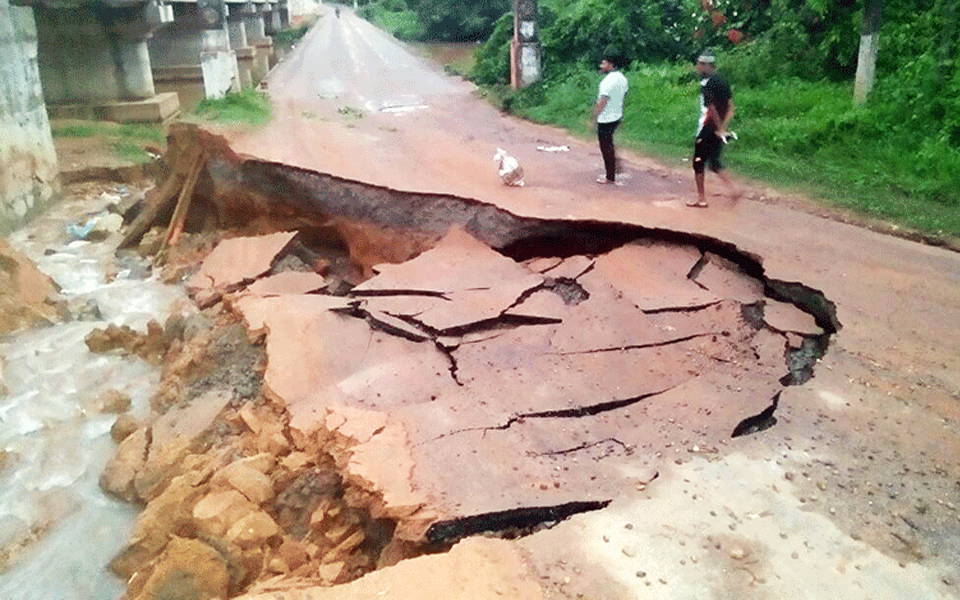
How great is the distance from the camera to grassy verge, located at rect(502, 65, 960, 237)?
764cm

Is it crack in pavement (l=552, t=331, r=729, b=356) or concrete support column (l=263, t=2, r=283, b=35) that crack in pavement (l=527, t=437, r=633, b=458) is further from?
concrete support column (l=263, t=2, r=283, b=35)

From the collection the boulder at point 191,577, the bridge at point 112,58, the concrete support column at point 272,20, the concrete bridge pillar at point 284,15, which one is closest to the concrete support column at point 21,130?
the bridge at point 112,58

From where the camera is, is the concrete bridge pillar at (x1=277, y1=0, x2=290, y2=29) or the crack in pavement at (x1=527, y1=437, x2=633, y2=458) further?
the concrete bridge pillar at (x1=277, y1=0, x2=290, y2=29)

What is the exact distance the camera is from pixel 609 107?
8094 mm

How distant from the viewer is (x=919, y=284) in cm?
561

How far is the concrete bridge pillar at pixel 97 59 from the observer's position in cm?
1568

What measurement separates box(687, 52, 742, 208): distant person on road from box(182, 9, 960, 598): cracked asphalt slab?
0.44 m

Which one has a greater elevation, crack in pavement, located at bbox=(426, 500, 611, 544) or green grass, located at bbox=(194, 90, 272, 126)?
green grass, located at bbox=(194, 90, 272, 126)

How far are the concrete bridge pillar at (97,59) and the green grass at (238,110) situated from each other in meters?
4.05

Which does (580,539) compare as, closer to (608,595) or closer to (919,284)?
(608,595)

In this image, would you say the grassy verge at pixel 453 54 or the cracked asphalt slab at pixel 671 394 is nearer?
the cracked asphalt slab at pixel 671 394

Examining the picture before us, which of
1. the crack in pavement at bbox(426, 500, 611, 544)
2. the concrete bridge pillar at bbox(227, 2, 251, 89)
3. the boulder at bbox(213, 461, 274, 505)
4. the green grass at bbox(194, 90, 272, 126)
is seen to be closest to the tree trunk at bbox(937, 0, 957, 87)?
the crack in pavement at bbox(426, 500, 611, 544)

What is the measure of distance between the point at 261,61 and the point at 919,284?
26499mm

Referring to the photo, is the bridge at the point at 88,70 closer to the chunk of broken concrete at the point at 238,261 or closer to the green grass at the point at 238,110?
the green grass at the point at 238,110
